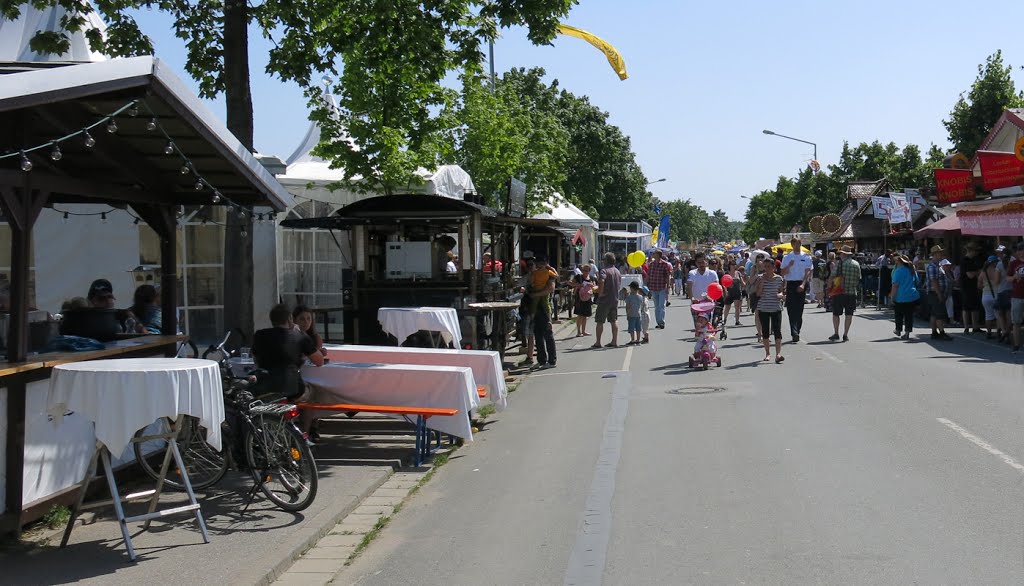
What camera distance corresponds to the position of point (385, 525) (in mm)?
7637

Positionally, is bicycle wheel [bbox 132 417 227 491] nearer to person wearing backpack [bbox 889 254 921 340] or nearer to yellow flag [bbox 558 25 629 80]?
person wearing backpack [bbox 889 254 921 340]

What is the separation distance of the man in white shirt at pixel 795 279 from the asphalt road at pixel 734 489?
494 centimetres

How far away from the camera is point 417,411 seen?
9883 mm

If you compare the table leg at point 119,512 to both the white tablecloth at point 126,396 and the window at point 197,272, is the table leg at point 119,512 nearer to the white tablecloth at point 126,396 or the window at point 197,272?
the white tablecloth at point 126,396

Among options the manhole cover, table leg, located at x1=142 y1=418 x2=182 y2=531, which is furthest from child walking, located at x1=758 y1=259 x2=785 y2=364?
table leg, located at x1=142 y1=418 x2=182 y2=531

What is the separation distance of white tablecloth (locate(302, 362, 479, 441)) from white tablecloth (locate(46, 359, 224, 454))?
359 cm

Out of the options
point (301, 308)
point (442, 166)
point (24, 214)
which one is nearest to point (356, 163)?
point (442, 166)

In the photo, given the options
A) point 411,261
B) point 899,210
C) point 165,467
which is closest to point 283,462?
point 165,467

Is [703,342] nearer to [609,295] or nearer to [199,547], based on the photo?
[609,295]

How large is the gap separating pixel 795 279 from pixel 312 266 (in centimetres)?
1015

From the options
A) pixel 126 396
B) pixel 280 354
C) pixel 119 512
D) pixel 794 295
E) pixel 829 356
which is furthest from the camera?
pixel 794 295

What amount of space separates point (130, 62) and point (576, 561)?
4.43 m

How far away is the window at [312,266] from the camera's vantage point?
21.7m

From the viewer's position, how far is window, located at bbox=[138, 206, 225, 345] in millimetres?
19984
